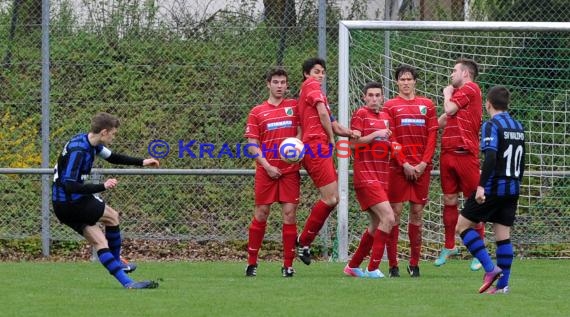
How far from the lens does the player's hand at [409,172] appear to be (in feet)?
33.4

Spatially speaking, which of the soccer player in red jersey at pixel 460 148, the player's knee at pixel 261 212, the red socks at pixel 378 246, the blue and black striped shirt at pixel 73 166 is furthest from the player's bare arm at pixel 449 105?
the blue and black striped shirt at pixel 73 166

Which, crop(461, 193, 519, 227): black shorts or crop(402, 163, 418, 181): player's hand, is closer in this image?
crop(461, 193, 519, 227): black shorts

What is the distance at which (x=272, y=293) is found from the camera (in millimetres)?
8281

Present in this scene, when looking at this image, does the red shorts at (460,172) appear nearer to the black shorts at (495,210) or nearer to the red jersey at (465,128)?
the red jersey at (465,128)

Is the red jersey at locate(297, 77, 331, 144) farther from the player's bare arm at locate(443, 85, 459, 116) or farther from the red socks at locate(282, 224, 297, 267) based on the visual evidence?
the player's bare arm at locate(443, 85, 459, 116)

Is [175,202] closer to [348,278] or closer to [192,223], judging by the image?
[192,223]

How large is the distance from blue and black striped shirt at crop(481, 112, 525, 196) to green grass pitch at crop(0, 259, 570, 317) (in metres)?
0.80

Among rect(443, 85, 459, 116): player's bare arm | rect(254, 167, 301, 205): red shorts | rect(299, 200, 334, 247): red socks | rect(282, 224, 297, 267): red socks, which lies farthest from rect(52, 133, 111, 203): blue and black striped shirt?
rect(443, 85, 459, 116): player's bare arm

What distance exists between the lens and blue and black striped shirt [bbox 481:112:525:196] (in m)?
8.14

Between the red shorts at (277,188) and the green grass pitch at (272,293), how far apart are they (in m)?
0.71

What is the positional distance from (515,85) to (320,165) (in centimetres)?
368

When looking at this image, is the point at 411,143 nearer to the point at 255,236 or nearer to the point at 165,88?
the point at 255,236

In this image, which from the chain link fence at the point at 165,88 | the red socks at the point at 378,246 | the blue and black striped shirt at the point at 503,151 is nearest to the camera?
the blue and black striped shirt at the point at 503,151

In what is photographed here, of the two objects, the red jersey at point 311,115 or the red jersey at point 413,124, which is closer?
the red jersey at point 311,115
